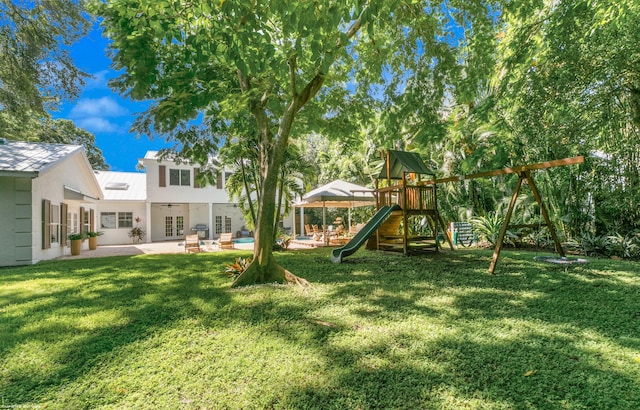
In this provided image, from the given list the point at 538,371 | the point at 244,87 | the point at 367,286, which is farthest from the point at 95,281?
the point at 538,371

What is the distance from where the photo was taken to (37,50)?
9477mm

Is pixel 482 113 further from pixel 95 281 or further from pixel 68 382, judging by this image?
pixel 95 281

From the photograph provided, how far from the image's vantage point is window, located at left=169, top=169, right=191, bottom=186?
2061cm

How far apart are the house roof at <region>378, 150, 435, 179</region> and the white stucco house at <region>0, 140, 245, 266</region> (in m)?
7.72

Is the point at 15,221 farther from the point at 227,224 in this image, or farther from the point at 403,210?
the point at 227,224

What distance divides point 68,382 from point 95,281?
513cm

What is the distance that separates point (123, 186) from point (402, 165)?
66.0 ft

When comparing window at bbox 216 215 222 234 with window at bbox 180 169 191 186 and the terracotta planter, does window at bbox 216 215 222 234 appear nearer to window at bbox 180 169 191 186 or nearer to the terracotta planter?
window at bbox 180 169 191 186

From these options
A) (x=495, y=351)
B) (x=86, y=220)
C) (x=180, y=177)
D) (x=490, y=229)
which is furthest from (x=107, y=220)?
(x=495, y=351)

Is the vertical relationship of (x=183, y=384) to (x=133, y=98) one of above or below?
below

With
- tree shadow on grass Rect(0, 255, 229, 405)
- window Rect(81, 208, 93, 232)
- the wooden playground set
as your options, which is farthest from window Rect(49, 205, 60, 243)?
the wooden playground set

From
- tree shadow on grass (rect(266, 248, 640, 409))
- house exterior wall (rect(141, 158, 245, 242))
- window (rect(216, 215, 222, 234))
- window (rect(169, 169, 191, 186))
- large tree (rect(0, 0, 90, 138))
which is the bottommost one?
tree shadow on grass (rect(266, 248, 640, 409))

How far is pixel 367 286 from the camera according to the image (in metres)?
5.91

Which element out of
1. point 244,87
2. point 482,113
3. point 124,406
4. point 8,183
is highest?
point 244,87
